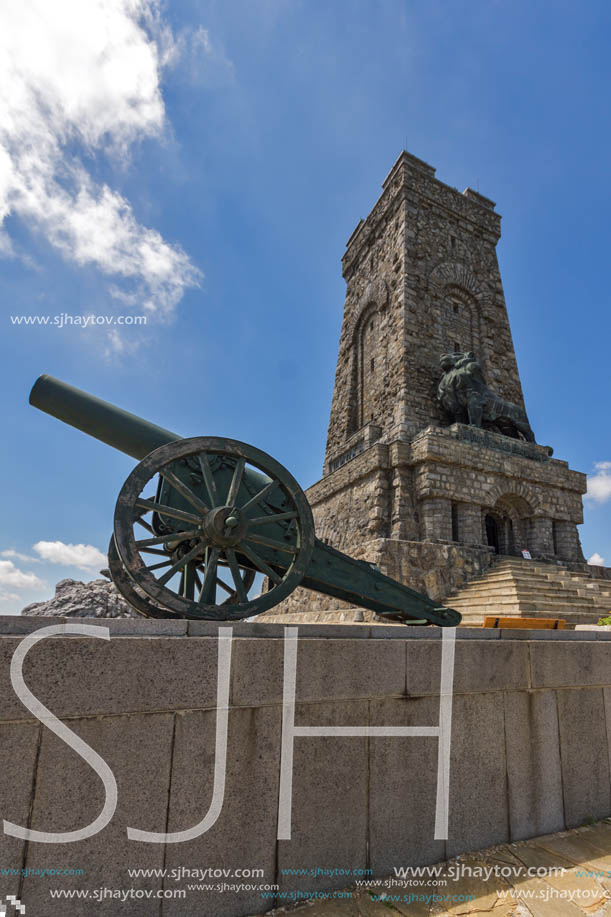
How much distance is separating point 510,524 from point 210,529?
13.8 m

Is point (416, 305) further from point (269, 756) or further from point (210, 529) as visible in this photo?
point (269, 756)

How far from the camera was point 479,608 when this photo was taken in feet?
33.7

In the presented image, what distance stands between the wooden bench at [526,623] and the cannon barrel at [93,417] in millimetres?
3028

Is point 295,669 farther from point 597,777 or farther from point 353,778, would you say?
point 597,777

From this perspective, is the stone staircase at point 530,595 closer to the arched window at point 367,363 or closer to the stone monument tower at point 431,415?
the stone monument tower at point 431,415

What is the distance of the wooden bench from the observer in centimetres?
375

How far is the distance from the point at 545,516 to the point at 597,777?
12136 mm

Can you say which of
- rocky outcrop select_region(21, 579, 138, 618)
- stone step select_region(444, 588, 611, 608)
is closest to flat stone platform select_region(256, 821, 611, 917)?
stone step select_region(444, 588, 611, 608)

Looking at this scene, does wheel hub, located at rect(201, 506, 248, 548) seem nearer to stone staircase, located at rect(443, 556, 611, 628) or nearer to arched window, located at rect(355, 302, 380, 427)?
stone staircase, located at rect(443, 556, 611, 628)

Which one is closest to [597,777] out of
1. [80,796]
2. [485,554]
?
[80,796]

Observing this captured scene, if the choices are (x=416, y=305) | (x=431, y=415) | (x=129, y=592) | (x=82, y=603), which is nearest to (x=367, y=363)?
(x=416, y=305)

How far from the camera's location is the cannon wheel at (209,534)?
9.78 feet

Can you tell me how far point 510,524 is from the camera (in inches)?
589

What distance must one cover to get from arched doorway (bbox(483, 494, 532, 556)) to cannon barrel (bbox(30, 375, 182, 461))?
12.9 meters
